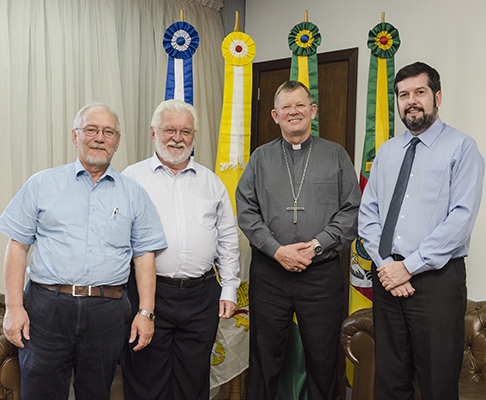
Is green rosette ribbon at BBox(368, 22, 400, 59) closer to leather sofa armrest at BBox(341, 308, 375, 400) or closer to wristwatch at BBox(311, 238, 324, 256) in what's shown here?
wristwatch at BBox(311, 238, 324, 256)

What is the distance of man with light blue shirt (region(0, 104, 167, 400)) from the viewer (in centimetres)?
177

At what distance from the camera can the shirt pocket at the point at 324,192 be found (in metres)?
A: 2.20

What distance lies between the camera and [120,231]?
6.14 ft

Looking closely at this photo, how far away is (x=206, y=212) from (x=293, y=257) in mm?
444

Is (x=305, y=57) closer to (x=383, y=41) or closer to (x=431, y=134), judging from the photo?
(x=383, y=41)

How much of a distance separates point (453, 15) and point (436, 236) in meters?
1.81

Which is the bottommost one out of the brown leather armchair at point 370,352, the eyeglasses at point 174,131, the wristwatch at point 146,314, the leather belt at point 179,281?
the brown leather armchair at point 370,352

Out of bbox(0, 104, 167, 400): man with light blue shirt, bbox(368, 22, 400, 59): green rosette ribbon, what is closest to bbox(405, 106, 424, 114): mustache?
bbox(368, 22, 400, 59): green rosette ribbon

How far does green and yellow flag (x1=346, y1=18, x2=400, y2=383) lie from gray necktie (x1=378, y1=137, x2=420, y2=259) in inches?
30.3

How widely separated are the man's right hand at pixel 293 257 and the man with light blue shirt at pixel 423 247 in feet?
0.93

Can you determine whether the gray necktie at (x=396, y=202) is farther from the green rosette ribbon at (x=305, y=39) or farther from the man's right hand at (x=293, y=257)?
the green rosette ribbon at (x=305, y=39)

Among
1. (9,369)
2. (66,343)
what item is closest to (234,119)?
(66,343)

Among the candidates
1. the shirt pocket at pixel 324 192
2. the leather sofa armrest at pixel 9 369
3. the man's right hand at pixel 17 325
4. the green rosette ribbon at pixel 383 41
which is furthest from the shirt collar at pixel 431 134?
the leather sofa armrest at pixel 9 369

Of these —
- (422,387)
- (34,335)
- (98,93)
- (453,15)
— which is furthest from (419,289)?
(98,93)
